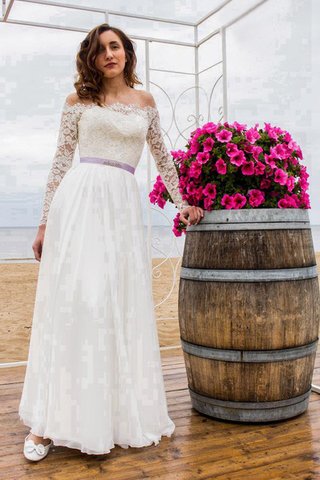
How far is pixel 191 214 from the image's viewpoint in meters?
2.35

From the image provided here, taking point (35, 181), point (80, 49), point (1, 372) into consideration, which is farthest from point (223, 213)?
point (35, 181)

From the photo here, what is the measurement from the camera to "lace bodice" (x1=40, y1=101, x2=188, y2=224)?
2117 mm

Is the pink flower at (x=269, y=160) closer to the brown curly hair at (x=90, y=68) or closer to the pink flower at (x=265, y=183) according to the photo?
the pink flower at (x=265, y=183)

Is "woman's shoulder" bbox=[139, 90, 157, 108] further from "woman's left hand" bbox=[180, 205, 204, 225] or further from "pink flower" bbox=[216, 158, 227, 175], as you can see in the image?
"woman's left hand" bbox=[180, 205, 204, 225]

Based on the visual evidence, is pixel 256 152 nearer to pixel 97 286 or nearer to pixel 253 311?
pixel 253 311

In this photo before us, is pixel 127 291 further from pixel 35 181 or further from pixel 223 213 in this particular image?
pixel 35 181

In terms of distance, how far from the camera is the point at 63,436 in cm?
196

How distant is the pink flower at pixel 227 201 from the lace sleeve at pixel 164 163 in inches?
8.0

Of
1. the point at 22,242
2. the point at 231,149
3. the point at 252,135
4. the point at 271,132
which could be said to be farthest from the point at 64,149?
the point at 22,242

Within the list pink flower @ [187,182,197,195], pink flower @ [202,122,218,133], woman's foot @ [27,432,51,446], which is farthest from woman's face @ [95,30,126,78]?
woman's foot @ [27,432,51,446]

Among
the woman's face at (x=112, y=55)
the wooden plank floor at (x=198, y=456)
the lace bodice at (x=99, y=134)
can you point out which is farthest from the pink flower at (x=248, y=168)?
the wooden plank floor at (x=198, y=456)

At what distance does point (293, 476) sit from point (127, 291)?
88 centimetres

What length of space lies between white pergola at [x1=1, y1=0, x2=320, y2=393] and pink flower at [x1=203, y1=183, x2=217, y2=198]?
110cm

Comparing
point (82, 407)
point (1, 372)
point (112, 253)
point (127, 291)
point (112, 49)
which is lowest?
point (1, 372)
